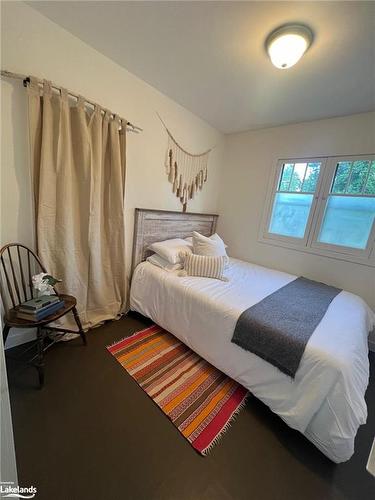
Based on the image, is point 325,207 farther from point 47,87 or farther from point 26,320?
point 26,320

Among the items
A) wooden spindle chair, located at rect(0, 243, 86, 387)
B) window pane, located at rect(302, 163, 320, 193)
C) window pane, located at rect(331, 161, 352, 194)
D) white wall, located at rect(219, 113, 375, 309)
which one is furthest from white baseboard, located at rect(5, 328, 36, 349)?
window pane, located at rect(331, 161, 352, 194)

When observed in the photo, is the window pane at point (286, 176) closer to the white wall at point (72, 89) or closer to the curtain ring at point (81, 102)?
the white wall at point (72, 89)

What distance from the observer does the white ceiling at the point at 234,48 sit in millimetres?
1223

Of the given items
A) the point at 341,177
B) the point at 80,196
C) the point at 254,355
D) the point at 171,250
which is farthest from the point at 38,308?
the point at 341,177

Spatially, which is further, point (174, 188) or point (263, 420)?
point (174, 188)

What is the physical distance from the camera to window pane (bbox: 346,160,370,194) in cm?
222

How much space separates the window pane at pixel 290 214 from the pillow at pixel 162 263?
1.56 metres

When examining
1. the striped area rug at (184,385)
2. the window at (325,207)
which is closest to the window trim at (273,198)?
the window at (325,207)

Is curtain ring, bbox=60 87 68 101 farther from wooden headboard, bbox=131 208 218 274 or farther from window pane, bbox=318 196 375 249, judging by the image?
window pane, bbox=318 196 375 249

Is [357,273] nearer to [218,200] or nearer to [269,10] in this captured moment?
[218,200]

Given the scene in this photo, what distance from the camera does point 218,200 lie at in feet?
11.2

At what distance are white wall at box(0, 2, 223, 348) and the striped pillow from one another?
735 mm

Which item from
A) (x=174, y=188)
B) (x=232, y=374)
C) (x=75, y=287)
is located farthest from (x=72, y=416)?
(x=174, y=188)

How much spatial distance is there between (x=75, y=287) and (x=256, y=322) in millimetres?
1574
